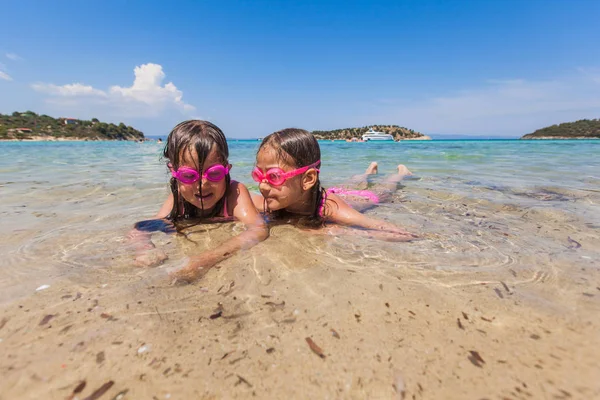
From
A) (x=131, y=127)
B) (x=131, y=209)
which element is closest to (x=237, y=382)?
(x=131, y=209)

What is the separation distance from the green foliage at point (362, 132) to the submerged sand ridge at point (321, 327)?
77.9 m

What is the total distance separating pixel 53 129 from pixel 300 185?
270ft

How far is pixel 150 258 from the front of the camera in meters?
2.24

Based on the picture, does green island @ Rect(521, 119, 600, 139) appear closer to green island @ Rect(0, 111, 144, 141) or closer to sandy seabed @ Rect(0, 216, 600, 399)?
sandy seabed @ Rect(0, 216, 600, 399)

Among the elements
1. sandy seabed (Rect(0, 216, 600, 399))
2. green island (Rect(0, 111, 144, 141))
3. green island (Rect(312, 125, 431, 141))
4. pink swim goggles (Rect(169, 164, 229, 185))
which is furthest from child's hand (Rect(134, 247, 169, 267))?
green island (Rect(312, 125, 431, 141))

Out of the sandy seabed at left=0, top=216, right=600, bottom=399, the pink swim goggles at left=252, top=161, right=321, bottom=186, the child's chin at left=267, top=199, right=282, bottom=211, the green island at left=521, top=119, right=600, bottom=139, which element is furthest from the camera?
the green island at left=521, top=119, right=600, bottom=139

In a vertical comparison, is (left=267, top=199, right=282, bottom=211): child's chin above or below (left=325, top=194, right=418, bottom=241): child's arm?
above

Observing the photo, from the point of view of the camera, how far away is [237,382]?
3.59 feet

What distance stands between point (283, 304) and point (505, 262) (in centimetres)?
165

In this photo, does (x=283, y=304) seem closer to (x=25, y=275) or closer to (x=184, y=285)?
(x=184, y=285)

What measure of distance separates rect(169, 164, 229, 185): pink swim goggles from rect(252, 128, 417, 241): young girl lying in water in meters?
0.38

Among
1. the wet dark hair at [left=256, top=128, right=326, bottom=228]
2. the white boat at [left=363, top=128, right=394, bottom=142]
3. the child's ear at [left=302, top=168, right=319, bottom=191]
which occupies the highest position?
the white boat at [left=363, top=128, right=394, bottom=142]

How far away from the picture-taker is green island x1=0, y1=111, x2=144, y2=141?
56.9 metres

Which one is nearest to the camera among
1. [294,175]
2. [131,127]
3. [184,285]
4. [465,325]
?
[465,325]
